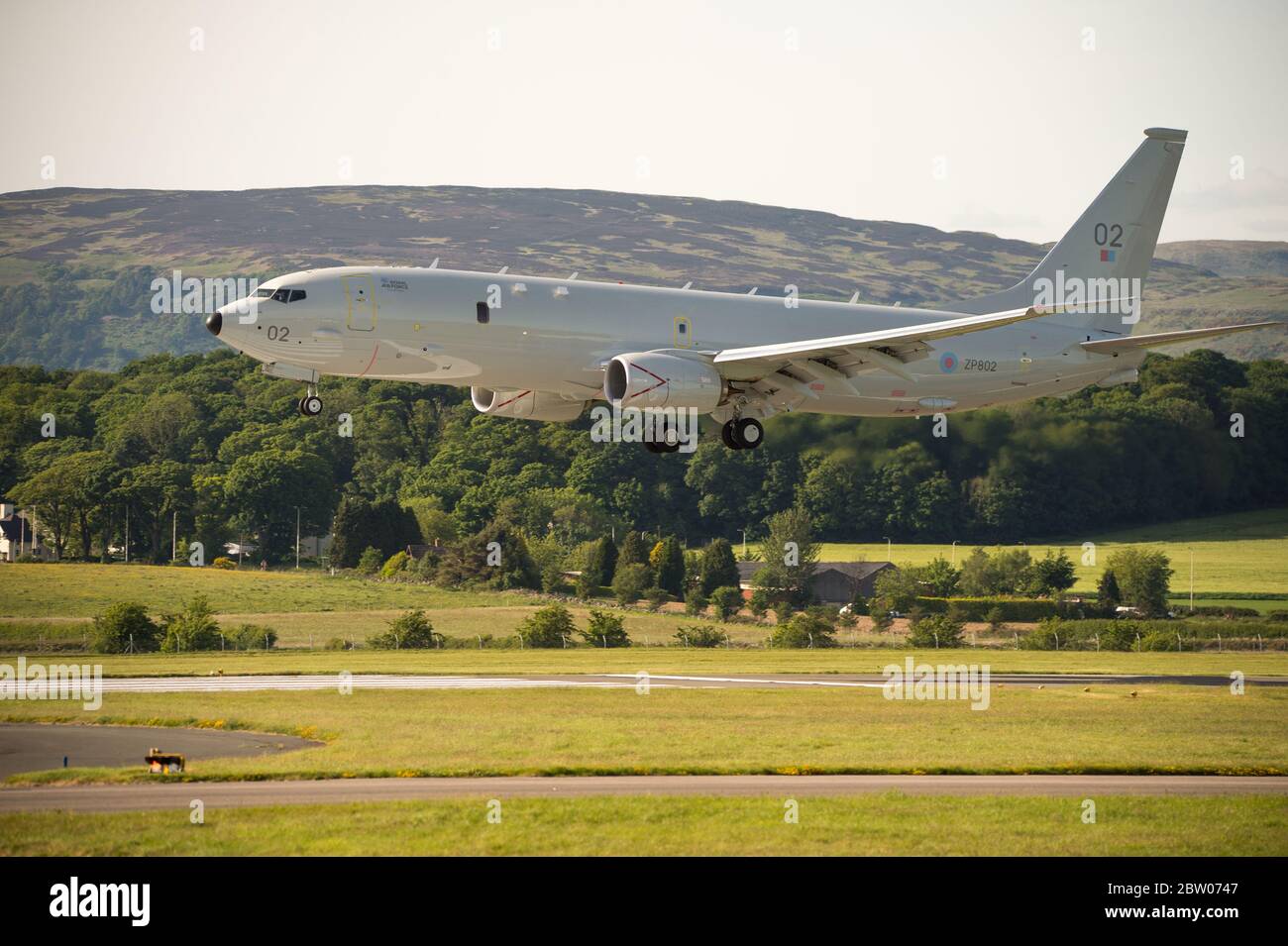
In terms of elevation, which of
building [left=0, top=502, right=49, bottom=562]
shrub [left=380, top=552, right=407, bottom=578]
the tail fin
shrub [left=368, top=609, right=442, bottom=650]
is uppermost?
the tail fin

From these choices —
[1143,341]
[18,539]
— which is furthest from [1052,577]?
[18,539]

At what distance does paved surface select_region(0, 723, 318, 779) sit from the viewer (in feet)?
113

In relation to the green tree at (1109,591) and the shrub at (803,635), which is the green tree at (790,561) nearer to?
the shrub at (803,635)

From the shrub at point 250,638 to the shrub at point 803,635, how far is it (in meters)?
27.0

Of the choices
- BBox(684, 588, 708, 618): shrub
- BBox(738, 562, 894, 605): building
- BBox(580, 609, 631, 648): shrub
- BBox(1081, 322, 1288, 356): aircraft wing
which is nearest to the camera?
BBox(1081, 322, 1288, 356): aircraft wing

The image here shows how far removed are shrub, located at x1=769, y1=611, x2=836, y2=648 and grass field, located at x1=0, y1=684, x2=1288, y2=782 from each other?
2984 cm

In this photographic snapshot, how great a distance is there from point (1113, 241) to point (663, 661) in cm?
2690

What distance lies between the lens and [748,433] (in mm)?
50188

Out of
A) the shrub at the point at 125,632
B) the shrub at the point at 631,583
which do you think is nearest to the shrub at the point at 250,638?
the shrub at the point at 125,632

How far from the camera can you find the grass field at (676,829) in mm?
24203

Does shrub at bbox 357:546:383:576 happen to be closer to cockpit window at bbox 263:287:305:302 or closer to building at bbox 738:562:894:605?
building at bbox 738:562:894:605

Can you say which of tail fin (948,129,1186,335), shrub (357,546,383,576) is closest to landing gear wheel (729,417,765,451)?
tail fin (948,129,1186,335)
